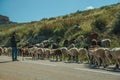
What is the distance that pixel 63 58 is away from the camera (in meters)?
26.0

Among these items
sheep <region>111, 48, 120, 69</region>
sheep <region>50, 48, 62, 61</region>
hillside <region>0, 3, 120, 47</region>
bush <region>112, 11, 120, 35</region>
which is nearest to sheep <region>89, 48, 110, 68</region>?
sheep <region>111, 48, 120, 69</region>

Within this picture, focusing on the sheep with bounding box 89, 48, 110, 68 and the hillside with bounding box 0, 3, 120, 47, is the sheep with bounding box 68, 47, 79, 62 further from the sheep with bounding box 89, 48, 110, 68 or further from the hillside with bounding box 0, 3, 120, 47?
the sheep with bounding box 89, 48, 110, 68

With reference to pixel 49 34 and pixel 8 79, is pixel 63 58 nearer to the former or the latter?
pixel 8 79

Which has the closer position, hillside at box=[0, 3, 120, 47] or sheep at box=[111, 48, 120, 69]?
sheep at box=[111, 48, 120, 69]

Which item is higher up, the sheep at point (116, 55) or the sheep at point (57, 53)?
the sheep at point (57, 53)

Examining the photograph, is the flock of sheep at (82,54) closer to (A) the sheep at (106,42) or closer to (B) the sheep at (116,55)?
(B) the sheep at (116,55)

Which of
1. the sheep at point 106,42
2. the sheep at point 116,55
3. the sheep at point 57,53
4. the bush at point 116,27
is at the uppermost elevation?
the bush at point 116,27

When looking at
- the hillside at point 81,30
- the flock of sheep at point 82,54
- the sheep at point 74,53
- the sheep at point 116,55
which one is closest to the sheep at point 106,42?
the hillside at point 81,30

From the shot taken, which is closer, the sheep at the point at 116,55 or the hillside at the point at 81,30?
the sheep at the point at 116,55

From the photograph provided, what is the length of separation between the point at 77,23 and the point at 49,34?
4.27 metres

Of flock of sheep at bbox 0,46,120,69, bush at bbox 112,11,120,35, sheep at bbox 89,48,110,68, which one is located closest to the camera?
flock of sheep at bbox 0,46,120,69

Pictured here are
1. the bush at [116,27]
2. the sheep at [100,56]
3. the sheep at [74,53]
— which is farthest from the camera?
the bush at [116,27]

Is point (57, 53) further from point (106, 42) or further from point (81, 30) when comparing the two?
point (81, 30)

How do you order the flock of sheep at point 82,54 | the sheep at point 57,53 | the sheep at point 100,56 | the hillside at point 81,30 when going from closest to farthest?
the flock of sheep at point 82,54, the sheep at point 100,56, the sheep at point 57,53, the hillside at point 81,30
